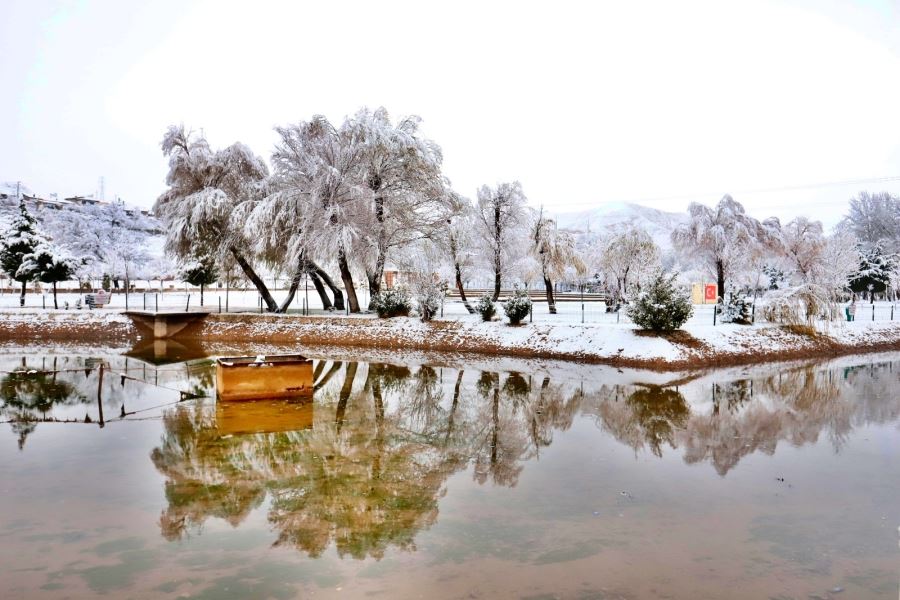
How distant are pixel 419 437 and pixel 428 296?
58.9 feet

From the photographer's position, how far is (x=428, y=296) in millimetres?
29375

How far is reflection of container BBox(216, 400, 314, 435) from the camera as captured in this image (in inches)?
478

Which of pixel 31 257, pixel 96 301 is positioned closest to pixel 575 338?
pixel 96 301

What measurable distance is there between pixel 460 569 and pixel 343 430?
6.23 meters

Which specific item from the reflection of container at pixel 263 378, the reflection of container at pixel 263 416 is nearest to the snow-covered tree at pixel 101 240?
the reflection of container at pixel 263 378

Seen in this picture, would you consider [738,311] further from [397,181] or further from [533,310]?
[397,181]

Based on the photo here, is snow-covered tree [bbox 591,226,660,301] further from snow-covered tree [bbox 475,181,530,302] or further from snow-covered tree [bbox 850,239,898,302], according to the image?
snow-covered tree [bbox 850,239,898,302]

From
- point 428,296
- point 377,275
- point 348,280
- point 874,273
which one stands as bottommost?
point 428,296

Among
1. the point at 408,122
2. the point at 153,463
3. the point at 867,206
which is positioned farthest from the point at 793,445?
the point at 867,206

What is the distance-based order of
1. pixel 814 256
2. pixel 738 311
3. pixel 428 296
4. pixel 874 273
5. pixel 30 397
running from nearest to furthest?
pixel 30 397
pixel 738 311
pixel 428 296
pixel 814 256
pixel 874 273

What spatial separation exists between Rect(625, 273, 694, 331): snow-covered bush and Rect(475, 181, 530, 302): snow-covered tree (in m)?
13.3

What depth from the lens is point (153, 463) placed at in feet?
32.0

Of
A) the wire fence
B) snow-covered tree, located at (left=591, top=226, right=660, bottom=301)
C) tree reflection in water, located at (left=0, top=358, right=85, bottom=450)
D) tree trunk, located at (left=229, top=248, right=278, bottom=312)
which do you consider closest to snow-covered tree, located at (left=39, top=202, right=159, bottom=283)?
the wire fence

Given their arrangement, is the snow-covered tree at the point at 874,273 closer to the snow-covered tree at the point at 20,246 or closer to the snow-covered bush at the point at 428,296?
the snow-covered bush at the point at 428,296
